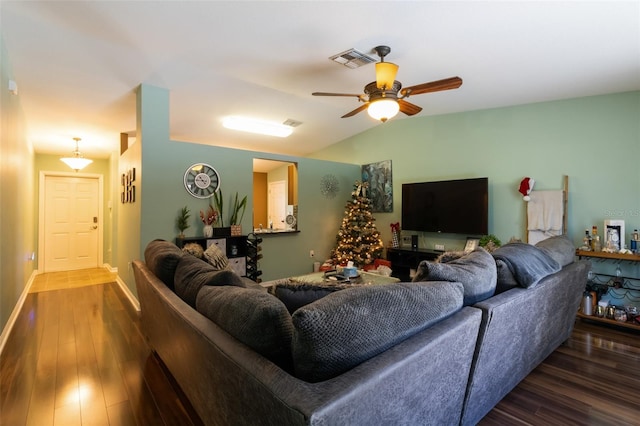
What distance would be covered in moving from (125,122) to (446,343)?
5131mm

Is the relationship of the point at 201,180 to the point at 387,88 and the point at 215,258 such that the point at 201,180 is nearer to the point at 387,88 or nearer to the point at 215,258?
the point at 215,258

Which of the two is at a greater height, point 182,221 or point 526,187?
point 526,187

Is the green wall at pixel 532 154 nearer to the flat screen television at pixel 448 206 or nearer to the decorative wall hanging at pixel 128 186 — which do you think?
the flat screen television at pixel 448 206

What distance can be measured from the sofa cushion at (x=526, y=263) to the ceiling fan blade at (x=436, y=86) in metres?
1.48

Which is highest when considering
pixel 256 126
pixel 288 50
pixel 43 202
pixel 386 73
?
pixel 288 50

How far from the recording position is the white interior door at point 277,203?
780cm

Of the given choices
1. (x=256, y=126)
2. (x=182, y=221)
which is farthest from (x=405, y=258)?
(x=182, y=221)

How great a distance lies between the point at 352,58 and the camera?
9.84 ft

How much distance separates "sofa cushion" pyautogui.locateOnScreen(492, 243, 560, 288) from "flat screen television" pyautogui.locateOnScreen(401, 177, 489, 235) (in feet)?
7.74

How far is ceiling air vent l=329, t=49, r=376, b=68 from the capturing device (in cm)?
289

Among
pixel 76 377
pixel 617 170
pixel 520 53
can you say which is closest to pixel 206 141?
pixel 76 377

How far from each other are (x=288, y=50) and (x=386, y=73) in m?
1.02

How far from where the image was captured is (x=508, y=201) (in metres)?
4.36

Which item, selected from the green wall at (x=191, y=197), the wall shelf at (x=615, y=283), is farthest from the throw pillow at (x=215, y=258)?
the wall shelf at (x=615, y=283)
